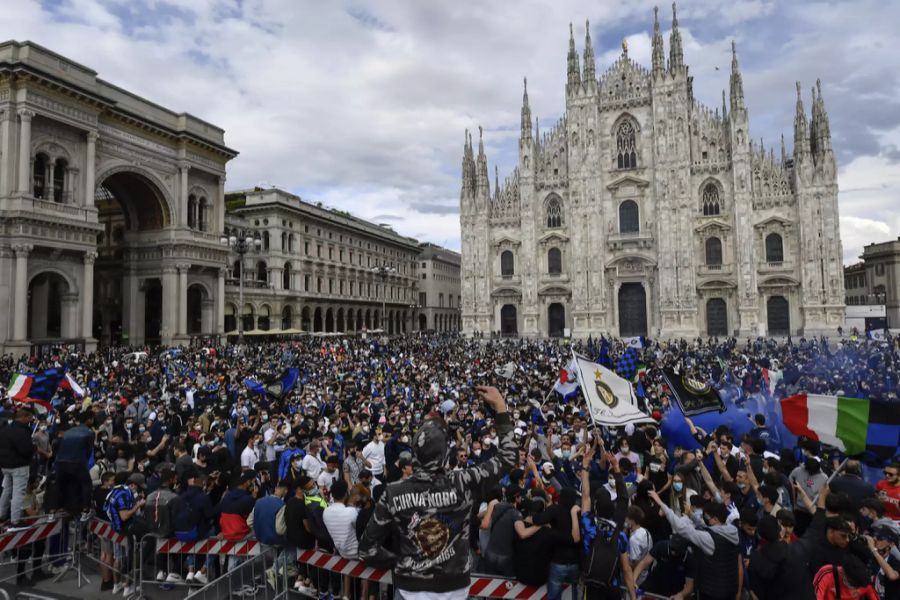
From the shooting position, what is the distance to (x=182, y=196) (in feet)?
128

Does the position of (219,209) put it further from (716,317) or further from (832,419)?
(832,419)

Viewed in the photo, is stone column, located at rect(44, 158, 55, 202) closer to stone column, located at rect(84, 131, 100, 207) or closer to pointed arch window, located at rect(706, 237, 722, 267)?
stone column, located at rect(84, 131, 100, 207)

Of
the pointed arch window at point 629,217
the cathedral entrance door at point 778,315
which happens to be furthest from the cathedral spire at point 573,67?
the cathedral entrance door at point 778,315

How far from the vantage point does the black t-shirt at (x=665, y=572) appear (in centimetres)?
526

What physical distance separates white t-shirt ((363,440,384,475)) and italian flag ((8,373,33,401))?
23.7 feet

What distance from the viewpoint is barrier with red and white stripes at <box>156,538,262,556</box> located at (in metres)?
6.14

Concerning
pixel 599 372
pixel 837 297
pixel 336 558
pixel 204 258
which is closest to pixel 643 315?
pixel 837 297

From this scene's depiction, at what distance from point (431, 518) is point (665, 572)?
2.98 metres

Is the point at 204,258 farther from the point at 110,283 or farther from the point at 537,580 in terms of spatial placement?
the point at 537,580

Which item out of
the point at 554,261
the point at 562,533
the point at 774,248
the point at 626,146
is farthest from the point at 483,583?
the point at 626,146

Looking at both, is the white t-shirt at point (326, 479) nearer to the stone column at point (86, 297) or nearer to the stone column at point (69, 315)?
the stone column at point (86, 297)

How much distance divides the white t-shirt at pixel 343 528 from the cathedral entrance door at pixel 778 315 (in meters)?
45.5

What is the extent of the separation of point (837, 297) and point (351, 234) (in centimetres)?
4644

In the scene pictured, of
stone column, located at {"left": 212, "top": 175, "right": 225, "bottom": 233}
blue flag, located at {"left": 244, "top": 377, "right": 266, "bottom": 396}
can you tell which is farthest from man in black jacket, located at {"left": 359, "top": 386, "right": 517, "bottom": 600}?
stone column, located at {"left": 212, "top": 175, "right": 225, "bottom": 233}
